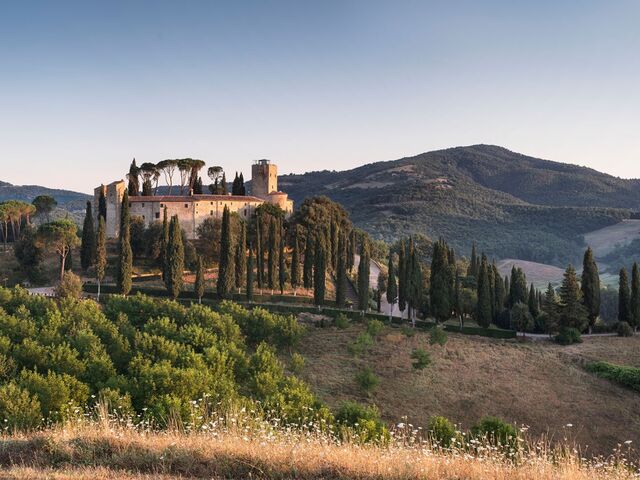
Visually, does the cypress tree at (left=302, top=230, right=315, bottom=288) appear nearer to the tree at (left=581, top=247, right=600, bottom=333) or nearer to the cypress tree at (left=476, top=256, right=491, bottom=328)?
the cypress tree at (left=476, top=256, right=491, bottom=328)

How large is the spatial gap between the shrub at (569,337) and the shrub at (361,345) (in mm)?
15561

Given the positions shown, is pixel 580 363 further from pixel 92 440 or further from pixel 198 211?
pixel 198 211

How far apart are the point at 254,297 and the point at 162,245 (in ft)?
40.5

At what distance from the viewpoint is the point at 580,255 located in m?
126

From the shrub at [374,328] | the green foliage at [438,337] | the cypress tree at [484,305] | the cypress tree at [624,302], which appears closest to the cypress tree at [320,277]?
the shrub at [374,328]

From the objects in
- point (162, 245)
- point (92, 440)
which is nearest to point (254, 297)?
point (162, 245)

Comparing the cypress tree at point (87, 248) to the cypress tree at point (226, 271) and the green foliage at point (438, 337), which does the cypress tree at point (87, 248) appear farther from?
the green foliage at point (438, 337)

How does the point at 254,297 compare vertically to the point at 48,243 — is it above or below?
below

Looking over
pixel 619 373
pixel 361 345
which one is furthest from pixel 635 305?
pixel 361 345

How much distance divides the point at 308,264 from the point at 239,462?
45.8m

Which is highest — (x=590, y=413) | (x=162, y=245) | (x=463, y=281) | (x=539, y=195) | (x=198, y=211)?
(x=539, y=195)

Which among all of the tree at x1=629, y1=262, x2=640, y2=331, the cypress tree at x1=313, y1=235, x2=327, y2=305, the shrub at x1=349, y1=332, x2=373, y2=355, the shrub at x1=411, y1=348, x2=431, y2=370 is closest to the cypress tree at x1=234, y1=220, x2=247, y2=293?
the cypress tree at x1=313, y1=235, x2=327, y2=305

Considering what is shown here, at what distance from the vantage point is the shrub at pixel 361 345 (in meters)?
36.2

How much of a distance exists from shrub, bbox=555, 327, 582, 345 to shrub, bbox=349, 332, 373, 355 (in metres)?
15.6
